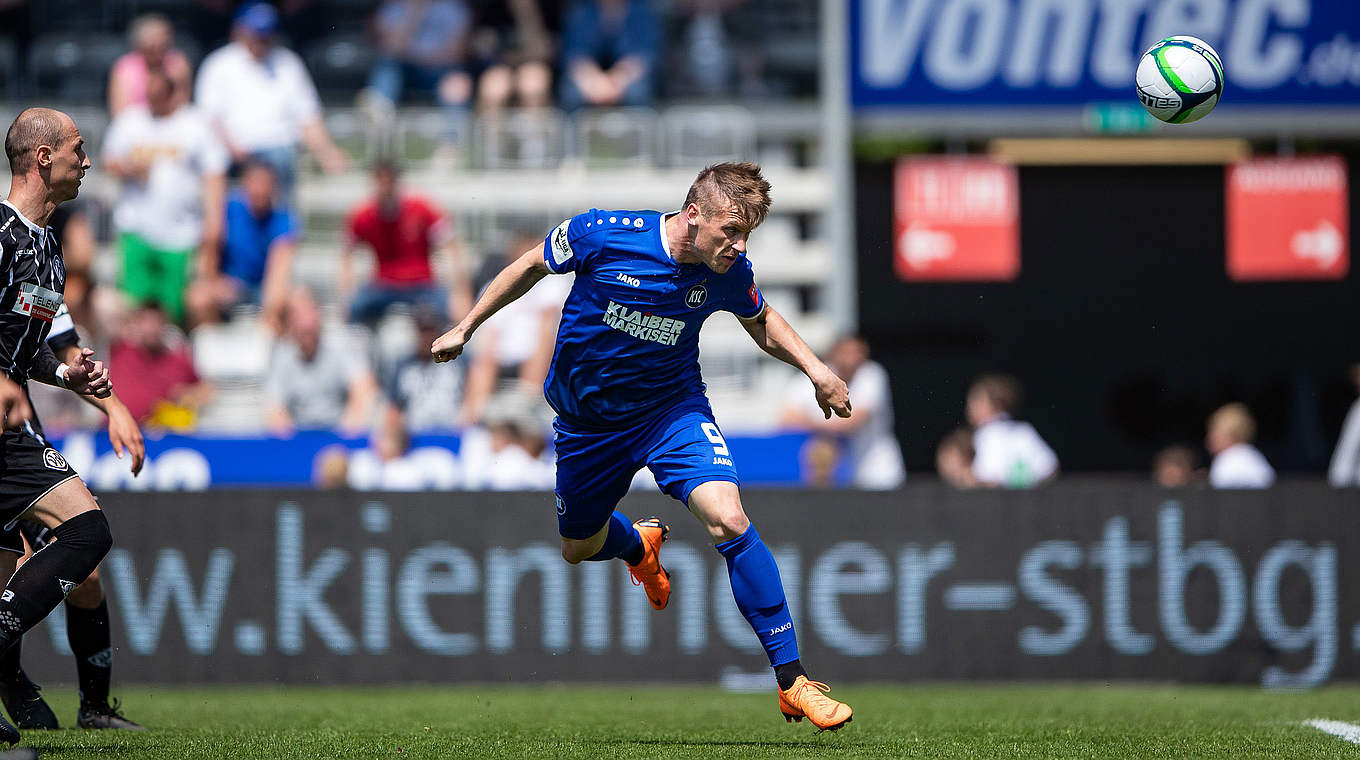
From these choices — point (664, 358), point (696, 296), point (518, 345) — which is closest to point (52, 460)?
point (664, 358)

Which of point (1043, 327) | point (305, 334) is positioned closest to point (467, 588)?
point (305, 334)

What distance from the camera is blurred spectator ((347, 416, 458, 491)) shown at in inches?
470

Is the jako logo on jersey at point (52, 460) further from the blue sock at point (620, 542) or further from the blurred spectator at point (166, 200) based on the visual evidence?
the blurred spectator at point (166, 200)

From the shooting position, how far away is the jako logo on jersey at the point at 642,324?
729 cm

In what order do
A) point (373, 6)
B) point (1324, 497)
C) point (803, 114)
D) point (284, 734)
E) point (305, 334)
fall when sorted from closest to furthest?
1. point (284, 734)
2. point (1324, 497)
3. point (305, 334)
4. point (803, 114)
5. point (373, 6)

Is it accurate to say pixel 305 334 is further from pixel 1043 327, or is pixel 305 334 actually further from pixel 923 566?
pixel 1043 327

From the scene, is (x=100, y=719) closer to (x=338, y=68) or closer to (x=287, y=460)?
(x=287, y=460)

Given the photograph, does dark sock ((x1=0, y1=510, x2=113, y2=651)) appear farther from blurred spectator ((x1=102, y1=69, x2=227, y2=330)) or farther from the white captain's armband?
blurred spectator ((x1=102, y1=69, x2=227, y2=330))

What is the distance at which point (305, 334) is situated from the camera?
1269 centimetres

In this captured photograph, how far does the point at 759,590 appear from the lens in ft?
23.2

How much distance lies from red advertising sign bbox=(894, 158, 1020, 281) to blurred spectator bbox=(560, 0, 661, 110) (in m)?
2.44

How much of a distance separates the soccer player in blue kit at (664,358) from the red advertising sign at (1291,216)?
8.89 m

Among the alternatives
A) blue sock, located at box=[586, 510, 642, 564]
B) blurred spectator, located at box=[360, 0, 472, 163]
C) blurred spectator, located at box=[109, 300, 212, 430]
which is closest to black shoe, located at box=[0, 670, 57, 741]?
blue sock, located at box=[586, 510, 642, 564]

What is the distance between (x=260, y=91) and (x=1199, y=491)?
322 inches
